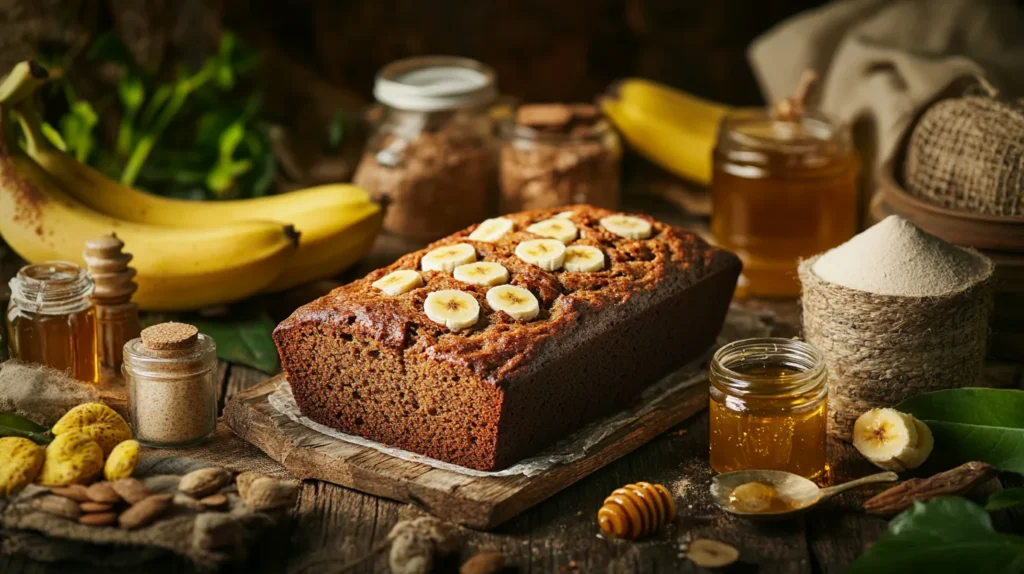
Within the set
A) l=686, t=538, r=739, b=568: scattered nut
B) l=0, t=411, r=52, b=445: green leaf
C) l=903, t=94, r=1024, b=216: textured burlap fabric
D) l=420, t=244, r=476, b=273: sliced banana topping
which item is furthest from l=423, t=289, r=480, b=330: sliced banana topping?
l=903, t=94, r=1024, b=216: textured burlap fabric

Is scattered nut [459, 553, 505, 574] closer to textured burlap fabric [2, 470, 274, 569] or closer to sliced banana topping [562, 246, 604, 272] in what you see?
textured burlap fabric [2, 470, 274, 569]

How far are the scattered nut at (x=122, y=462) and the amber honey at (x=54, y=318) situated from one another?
0.54m

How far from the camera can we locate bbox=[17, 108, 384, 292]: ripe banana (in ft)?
11.2

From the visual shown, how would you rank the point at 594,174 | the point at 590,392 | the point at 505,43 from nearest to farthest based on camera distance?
the point at 590,392 < the point at 594,174 < the point at 505,43

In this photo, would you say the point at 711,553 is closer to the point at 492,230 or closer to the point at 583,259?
the point at 583,259

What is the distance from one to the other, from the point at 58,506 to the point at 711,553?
1.26 m

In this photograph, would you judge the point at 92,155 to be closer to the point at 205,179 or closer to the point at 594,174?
the point at 205,179

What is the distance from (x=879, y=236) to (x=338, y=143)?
2.24 meters

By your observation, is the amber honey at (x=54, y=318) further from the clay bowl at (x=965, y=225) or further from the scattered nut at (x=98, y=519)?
the clay bowl at (x=965, y=225)

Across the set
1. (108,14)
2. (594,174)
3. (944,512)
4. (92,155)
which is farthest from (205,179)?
(944,512)

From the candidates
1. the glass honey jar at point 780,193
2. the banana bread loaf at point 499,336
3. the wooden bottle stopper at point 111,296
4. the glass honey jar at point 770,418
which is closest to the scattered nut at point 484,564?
the banana bread loaf at point 499,336

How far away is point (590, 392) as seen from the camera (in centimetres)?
280

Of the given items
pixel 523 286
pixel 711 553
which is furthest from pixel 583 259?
pixel 711 553

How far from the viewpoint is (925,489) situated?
2477 millimetres
